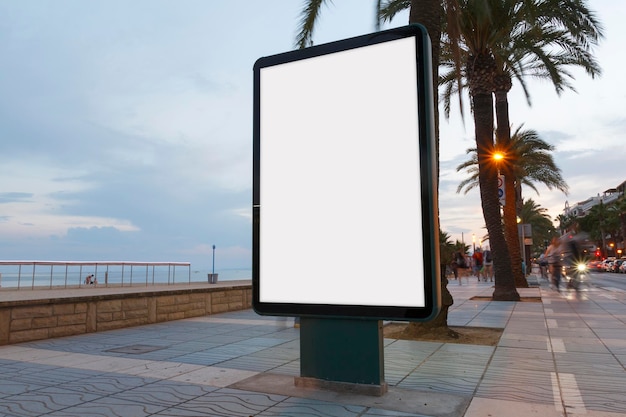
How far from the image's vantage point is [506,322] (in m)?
9.82

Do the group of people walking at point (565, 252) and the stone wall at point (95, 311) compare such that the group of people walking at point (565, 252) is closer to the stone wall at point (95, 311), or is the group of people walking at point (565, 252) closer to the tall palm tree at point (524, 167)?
the tall palm tree at point (524, 167)

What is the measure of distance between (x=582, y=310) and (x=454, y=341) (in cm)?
661

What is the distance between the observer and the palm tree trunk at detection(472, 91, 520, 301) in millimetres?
15531

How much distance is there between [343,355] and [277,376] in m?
1.09

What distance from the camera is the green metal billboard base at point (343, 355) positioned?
174 inches

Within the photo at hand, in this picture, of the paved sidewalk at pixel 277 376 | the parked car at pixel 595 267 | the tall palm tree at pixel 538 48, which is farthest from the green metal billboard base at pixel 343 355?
the parked car at pixel 595 267

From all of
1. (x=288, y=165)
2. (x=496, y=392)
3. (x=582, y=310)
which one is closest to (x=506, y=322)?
(x=582, y=310)

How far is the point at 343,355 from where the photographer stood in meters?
4.54

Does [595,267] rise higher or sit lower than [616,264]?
lower

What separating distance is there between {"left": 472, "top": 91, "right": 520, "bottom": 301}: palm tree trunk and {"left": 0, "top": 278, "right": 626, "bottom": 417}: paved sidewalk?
A: 666 cm

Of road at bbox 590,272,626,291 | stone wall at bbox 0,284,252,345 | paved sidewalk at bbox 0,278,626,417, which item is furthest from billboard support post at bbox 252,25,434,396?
road at bbox 590,272,626,291

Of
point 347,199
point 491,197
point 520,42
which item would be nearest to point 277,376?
point 347,199

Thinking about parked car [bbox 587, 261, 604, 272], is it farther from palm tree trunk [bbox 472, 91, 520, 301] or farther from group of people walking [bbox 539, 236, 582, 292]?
palm tree trunk [bbox 472, 91, 520, 301]

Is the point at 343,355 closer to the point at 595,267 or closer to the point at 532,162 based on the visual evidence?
the point at 532,162
